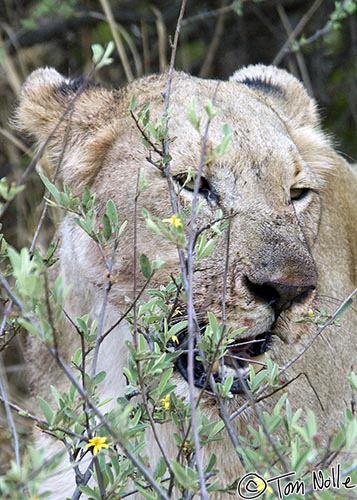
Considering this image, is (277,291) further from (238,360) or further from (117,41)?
(117,41)

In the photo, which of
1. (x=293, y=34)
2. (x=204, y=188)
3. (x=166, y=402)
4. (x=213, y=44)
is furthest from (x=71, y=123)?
(x=213, y=44)

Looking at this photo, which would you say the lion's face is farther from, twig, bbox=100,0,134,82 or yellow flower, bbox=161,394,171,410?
twig, bbox=100,0,134,82

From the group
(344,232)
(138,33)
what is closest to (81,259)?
(344,232)

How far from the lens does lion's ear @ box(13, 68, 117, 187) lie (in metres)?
3.06

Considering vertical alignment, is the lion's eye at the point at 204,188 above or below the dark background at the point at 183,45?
below

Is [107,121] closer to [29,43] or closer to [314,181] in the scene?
[314,181]

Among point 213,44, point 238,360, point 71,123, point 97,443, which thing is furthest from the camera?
point 213,44

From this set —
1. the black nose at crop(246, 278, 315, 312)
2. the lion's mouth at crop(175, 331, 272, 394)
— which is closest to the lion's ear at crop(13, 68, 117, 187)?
Result: the lion's mouth at crop(175, 331, 272, 394)

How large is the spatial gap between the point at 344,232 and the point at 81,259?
1.00 m

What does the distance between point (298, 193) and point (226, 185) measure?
0.39 metres

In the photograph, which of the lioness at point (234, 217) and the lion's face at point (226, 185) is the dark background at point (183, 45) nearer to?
the lioness at point (234, 217)

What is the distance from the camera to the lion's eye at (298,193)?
300 cm

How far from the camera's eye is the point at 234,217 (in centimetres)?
265

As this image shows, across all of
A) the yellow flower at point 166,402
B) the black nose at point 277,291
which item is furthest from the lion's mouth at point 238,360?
the yellow flower at point 166,402
